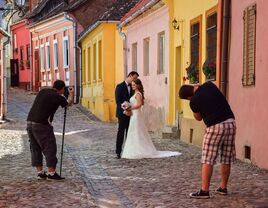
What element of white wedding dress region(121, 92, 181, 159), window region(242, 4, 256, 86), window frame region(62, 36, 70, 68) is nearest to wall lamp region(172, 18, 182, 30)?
white wedding dress region(121, 92, 181, 159)

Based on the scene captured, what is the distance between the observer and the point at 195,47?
16.5m

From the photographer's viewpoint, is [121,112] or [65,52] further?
[65,52]

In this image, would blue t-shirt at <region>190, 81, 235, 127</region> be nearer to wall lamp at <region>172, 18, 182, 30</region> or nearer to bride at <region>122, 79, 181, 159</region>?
bride at <region>122, 79, 181, 159</region>

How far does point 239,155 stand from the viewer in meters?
12.8

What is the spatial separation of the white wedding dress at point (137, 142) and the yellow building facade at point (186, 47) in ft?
5.68

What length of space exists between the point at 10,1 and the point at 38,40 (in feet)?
28.9

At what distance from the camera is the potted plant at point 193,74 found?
53.0 ft

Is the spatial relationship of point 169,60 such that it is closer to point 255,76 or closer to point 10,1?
point 255,76

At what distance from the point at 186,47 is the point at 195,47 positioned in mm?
997

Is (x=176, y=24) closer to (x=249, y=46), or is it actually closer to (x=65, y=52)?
(x=249, y=46)

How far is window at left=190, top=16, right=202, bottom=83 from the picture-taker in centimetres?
1611

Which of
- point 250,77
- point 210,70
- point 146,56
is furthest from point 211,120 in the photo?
point 146,56

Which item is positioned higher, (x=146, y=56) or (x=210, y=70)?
(x=146, y=56)

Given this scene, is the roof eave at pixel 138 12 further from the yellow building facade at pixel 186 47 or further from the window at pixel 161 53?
the yellow building facade at pixel 186 47
